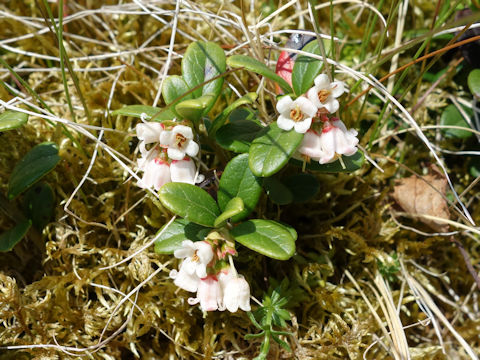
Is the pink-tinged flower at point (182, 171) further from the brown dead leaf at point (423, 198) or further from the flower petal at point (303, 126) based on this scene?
the brown dead leaf at point (423, 198)

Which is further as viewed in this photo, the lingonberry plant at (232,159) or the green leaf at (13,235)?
the green leaf at (13,235)

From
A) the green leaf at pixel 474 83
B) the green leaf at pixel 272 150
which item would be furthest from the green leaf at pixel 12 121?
the green leaf at pixel 474 83

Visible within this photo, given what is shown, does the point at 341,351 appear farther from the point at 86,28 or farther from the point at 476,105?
the point at 86,28

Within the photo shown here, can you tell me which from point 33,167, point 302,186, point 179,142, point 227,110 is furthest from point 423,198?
point 33,167

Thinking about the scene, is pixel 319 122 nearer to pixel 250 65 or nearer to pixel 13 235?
pixel 250 65

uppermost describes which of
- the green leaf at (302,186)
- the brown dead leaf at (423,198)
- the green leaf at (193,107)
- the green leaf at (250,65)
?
the green leaf at (250,65)

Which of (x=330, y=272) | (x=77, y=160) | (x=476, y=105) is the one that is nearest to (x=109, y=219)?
(x=77, y=160)
